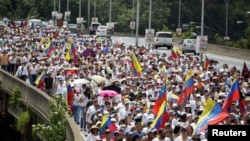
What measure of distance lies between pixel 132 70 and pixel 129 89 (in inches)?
296

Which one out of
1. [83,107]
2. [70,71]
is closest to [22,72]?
[70,71]

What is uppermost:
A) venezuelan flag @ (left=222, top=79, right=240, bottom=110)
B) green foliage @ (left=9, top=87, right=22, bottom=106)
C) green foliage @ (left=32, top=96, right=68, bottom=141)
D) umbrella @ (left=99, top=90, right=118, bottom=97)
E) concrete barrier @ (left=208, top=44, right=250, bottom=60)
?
venezuelan flag @ (left=222, top=79, right=240, bottom=110)

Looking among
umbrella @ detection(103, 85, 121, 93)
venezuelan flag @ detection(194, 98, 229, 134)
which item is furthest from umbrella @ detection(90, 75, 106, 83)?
venezuelan flag @ detection(194, 98, 229, 134)

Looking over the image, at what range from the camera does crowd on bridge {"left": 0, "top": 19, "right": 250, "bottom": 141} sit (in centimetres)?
1622

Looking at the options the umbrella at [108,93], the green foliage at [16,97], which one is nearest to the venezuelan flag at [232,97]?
the umbrella at [108,93]

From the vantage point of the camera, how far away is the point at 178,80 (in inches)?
1038

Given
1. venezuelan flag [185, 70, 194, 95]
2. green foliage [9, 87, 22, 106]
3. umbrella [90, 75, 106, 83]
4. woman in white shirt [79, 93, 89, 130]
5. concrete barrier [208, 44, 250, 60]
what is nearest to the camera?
woman in white shirt [79, 93, 89, 130]

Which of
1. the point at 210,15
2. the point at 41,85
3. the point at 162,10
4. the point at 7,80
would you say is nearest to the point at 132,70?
the point at 41,85

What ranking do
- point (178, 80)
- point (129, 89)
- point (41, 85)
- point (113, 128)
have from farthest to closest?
1. point (41, 85)
2. point (178, 80)
3. point (129, 89)
4. point (113, 128)

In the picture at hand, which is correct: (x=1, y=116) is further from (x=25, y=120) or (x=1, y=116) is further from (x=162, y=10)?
(x=162, y=10)

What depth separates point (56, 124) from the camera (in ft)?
81.1

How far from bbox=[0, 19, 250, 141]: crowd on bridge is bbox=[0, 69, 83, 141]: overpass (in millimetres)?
355

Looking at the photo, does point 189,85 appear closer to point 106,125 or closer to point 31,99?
point 106,125

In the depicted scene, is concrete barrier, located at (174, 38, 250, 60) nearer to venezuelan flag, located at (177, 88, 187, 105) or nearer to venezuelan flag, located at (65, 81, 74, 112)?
venezuelan flag, located at (65, 81, 74, 112)
